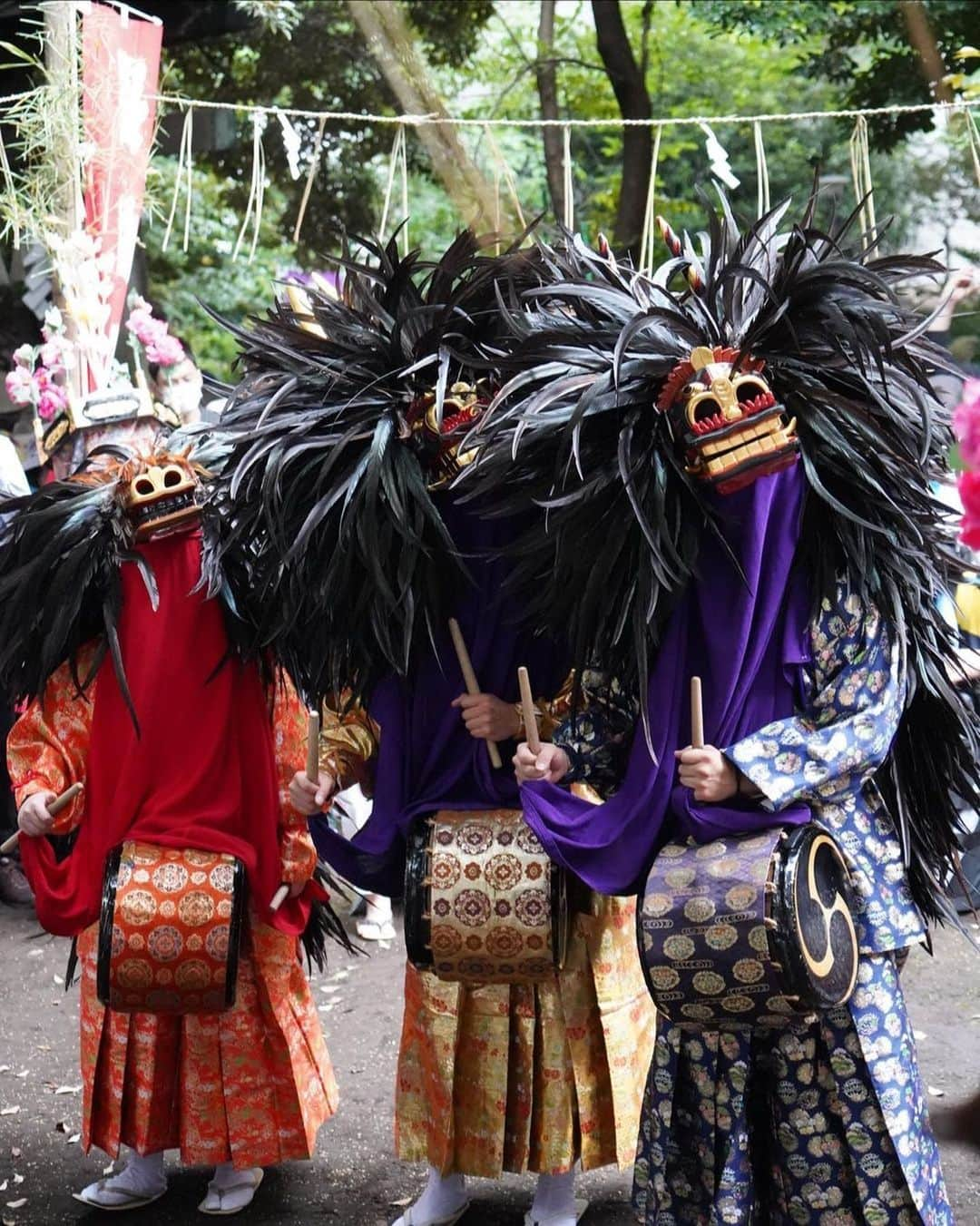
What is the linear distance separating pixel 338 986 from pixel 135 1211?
5.64 feet

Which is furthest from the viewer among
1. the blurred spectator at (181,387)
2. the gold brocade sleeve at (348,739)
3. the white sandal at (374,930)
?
the blurred spectator at (181,387)

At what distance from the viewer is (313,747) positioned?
119 inches

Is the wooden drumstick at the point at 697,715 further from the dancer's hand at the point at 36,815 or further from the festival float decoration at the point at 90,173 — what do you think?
the festival float decoration at the point at 90,173

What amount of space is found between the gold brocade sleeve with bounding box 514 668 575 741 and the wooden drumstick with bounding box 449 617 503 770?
67 mm

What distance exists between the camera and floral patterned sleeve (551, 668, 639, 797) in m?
2.79

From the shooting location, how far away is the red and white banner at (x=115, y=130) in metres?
5.74

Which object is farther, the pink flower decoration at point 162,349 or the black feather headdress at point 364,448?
the pink flower decoration at point 162,349

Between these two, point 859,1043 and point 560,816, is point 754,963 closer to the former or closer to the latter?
point 859,1043

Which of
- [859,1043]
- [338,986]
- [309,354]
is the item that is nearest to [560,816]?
[859,1043]

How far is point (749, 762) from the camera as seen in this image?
8.05ft

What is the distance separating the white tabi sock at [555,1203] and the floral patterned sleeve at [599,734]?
971mm

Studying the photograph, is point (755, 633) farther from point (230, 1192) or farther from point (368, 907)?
point (368, 907)

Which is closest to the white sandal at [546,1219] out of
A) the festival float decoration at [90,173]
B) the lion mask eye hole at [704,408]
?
the lion mask eye hole at [704,408]

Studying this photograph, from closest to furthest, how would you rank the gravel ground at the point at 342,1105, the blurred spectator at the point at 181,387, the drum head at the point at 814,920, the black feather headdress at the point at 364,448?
the drum head at the point at 814,920 < the black feather headdress at the point at 364,448 < the gravel ground at the point at 342,1105 < the blurred spectator at the point at 181,387
